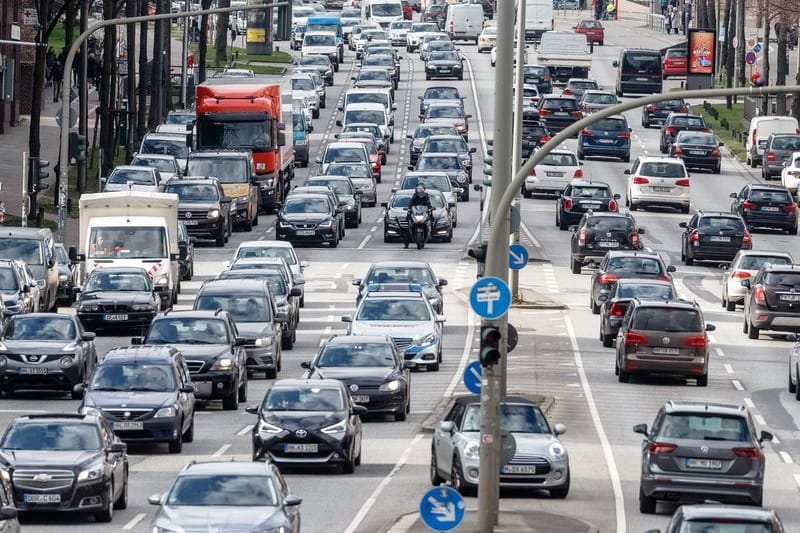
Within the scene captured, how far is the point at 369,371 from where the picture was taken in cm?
3662

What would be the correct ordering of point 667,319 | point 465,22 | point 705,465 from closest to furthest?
1. point 705,465
2. point 667,319
3. point 465,22

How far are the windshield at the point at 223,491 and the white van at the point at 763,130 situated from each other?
207 ft

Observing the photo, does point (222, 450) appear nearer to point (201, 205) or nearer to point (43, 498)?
point (43, 498)

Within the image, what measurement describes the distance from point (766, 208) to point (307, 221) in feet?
47.2

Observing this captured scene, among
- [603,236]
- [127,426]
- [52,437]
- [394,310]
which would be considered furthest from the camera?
[603,236]

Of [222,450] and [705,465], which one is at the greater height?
[705,465]

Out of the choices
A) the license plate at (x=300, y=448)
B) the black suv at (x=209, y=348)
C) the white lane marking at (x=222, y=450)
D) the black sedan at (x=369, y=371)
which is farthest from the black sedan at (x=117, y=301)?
the license plate at (x=300, y=448)

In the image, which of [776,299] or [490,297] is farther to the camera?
[776,299]

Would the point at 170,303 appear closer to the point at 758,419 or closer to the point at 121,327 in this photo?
the point at 121,327

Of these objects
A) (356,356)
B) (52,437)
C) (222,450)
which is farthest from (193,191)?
(52,437)

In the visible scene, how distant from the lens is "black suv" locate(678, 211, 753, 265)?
59281 mm

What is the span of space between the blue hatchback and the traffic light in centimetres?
5977

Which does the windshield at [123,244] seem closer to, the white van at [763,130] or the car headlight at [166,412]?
the car headlight at [166,412]

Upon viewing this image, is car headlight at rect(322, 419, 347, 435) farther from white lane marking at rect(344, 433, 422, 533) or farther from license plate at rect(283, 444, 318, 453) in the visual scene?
white lane marking at rect(344, 433, 422, 533)
